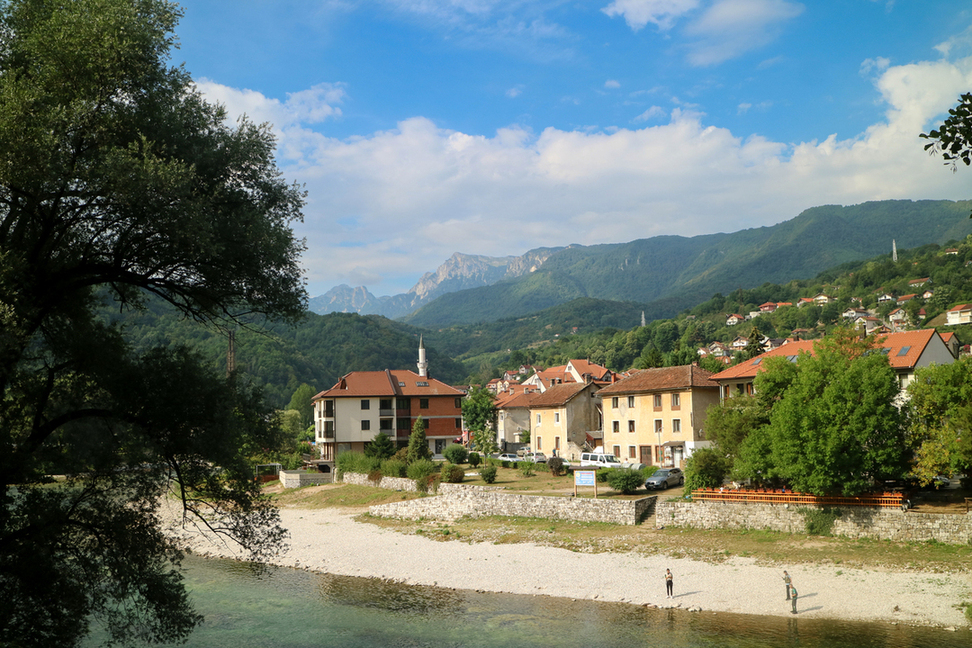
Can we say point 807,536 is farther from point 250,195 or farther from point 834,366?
point 250,195

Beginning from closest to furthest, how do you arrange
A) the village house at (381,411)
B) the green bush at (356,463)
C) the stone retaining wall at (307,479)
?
the green bush at (356,463) < the stone retaining wall at (307,479) < the village house at (381,411)

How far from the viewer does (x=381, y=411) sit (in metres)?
72.5

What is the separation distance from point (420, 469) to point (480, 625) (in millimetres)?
28942

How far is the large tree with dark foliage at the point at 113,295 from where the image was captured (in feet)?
36.8

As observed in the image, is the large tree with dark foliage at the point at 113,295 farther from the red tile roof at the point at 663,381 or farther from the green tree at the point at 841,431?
the red tile roof at the point at 663,381

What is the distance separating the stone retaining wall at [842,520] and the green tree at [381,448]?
103ft

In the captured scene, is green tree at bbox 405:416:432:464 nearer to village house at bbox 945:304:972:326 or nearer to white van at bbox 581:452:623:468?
white van at bbox 581:452:623:468

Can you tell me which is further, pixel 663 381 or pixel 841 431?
pixel 663 381

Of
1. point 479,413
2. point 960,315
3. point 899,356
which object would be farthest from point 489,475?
point 960,315

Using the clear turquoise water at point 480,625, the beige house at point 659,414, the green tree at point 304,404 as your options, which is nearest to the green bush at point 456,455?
the beige house at point 659,414

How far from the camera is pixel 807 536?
117ft

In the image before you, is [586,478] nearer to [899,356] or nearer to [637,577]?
[637,577]

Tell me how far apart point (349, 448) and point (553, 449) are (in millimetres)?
22215

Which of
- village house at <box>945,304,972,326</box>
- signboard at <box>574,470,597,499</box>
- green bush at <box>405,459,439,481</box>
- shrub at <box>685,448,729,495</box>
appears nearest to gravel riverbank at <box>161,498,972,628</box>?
signboard at <box>574,470,597,499</box>
